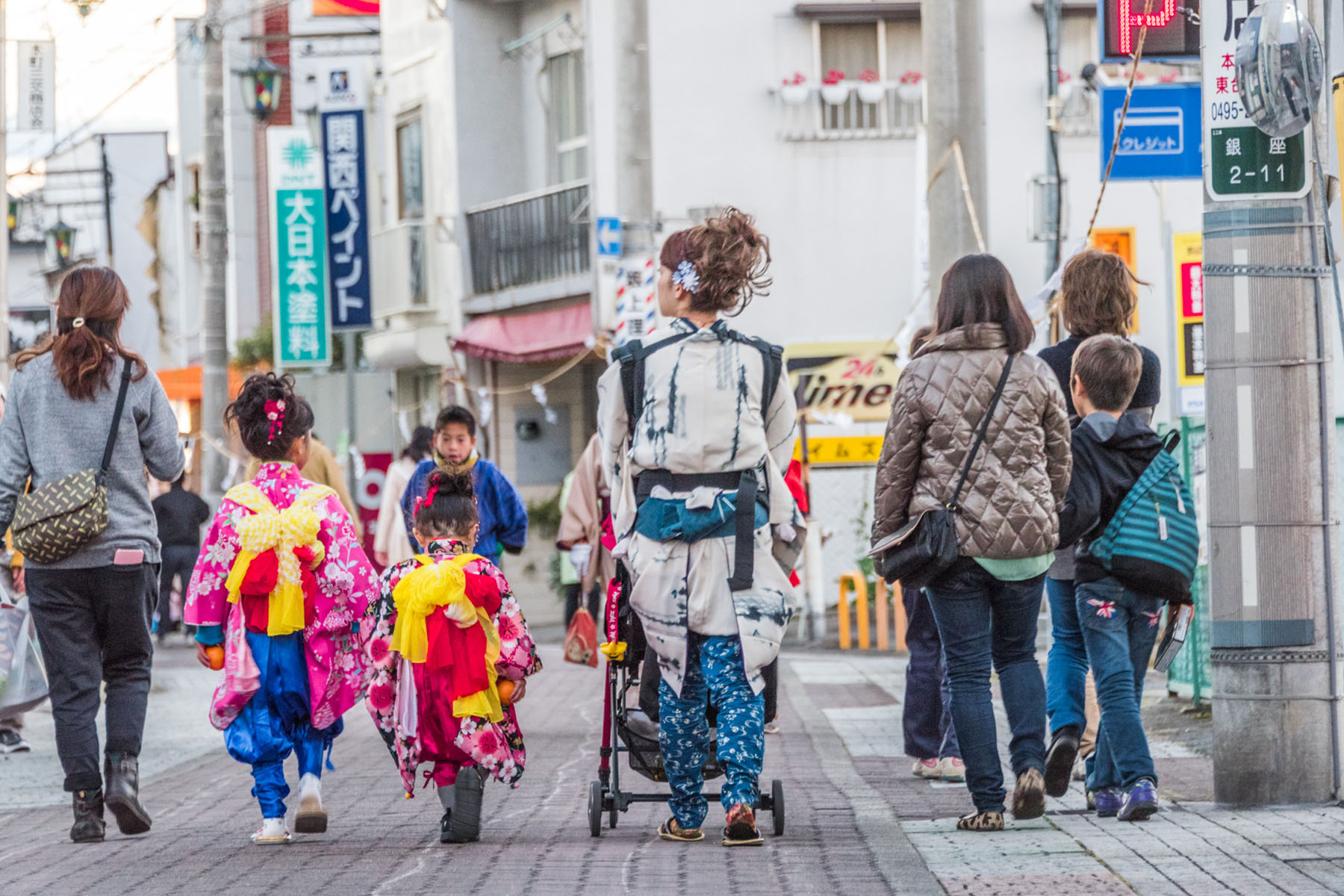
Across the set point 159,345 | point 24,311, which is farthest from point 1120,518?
point 24,311

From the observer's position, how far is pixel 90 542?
22.3 ft

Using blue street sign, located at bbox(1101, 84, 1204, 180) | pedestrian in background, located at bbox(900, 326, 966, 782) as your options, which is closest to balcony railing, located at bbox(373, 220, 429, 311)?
blue street sign, located at bbox(1101, 84, 1204, 180)

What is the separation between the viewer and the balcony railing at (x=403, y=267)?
2697cm

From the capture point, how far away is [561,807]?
297 inches

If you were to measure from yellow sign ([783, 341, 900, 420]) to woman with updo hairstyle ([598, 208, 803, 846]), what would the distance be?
49.7ft

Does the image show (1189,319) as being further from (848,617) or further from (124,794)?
(124,794)

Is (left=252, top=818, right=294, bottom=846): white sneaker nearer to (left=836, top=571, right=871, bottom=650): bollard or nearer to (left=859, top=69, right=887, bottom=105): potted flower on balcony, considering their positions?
(left=836, top=571, right=871, bottom=650): bollard

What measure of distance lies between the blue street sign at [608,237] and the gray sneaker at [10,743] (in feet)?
26.4

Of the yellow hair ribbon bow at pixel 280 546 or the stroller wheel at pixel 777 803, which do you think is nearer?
the stroller wheel at pixel 777 803

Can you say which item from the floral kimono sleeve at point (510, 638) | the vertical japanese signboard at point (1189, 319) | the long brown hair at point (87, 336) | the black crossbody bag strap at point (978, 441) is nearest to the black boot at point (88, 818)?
the long brown hair at point (87, 336)

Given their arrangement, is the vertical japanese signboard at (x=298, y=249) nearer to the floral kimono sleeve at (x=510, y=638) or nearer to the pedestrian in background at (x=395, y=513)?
the pedestrian in background at (x=395, y=513)

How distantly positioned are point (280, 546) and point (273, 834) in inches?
37.2

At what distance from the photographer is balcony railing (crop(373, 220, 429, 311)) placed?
2697 cm

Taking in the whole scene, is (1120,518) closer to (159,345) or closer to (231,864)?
(231,864)
